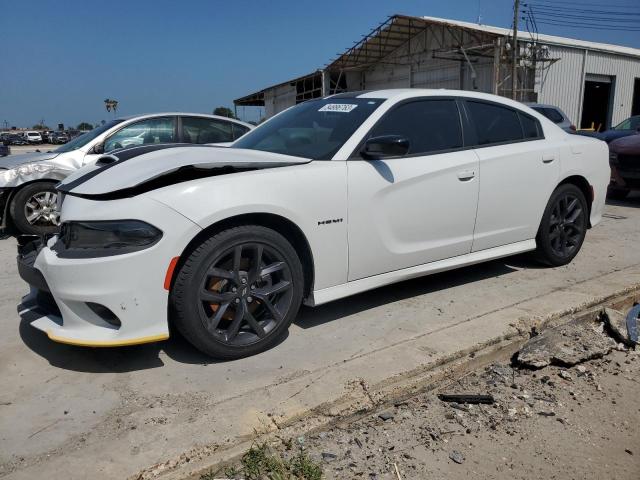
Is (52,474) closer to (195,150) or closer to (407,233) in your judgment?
(195,150)

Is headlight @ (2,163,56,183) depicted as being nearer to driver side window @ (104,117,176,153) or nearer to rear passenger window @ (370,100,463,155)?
driver side window @ (104,117,176,153)

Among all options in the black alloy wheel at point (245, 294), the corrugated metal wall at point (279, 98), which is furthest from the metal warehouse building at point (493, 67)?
the black alloy wheel at point (245, 294)

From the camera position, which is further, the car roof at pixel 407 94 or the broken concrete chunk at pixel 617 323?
the car roof at pixel 407 94

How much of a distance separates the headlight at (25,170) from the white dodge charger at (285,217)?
353 centimetres

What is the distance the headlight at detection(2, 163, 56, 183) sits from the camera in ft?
21.1

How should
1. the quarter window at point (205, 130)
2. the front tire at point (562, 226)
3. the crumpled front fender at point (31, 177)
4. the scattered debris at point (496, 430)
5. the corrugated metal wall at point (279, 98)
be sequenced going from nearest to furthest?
the scattered debris at point (496, 430) → the front tire at point (562, 226) → the crumpled front fender at point (31, 177) → the quarter window at point (205, 130) → the corrugated metal wall at point (279, 98)

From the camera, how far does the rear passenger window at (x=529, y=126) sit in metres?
4.63

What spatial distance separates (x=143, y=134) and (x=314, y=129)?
3.82 m

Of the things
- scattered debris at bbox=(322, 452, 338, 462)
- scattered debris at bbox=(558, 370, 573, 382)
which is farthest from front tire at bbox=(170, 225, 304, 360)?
scattered debris at bbox=(558, 370, 573, 382)

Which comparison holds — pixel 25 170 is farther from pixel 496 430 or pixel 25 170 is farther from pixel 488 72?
pixel 488 72

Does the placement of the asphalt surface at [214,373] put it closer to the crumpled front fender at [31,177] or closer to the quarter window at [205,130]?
the crumpled front fender at [31,177]

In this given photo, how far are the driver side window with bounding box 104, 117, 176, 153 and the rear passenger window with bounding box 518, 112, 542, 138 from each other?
14.3 ft

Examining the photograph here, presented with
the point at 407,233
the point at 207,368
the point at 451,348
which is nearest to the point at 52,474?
the point at 207,368

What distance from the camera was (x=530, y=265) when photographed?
16.6 feet
